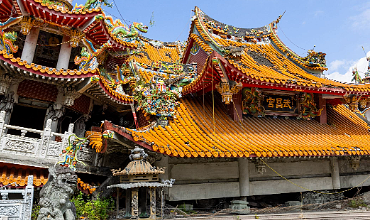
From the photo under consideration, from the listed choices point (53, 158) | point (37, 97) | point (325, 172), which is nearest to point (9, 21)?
point (37, 97)

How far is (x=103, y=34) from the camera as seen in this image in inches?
503

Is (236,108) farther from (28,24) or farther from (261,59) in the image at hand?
(28,24)

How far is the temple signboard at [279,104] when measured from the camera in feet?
35.4

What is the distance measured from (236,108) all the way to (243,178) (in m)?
2.55

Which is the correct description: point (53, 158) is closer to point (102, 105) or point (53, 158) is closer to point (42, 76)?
point (42, 76)

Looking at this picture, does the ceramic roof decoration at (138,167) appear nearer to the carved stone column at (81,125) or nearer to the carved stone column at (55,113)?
A: the carved stone column at (55,113)

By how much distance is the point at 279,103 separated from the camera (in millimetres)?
10914

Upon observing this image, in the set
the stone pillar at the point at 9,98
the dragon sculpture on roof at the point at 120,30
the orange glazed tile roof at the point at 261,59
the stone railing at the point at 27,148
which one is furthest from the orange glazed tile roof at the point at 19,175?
the dragon sculpture on roof at the point at 120,30

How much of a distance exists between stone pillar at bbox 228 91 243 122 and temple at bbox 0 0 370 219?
37mm

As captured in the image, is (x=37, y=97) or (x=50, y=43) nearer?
(x=37, y=97)

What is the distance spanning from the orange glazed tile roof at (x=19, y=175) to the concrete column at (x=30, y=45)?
478 cm

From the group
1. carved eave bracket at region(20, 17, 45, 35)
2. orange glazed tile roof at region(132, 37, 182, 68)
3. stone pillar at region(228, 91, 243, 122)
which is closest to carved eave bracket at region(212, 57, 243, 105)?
stone pillar at region(228, 91, 243, 122)

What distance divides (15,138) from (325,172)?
Result: 1015 centimetres

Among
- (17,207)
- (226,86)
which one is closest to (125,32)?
(226,86)
